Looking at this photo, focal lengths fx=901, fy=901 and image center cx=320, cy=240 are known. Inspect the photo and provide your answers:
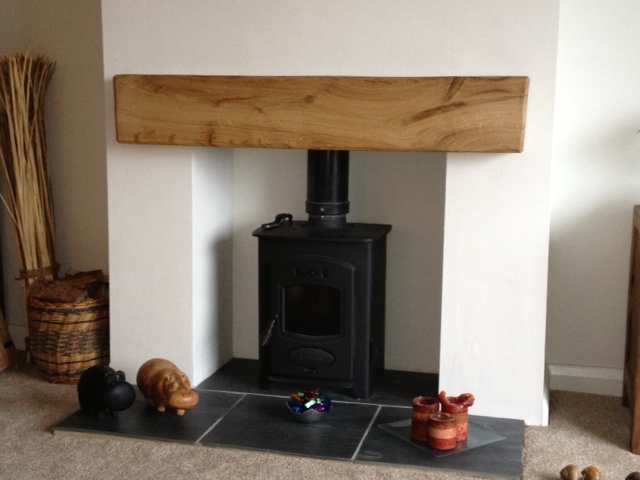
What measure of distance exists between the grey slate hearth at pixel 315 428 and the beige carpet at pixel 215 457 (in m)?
0.04

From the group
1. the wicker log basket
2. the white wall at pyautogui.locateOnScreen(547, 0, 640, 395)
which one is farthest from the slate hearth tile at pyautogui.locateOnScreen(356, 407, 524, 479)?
the wicker log basket

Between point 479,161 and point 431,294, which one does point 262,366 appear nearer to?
point 431,294

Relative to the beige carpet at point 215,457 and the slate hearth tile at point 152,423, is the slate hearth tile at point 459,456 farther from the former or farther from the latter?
the slate hearth tile at point 152,423

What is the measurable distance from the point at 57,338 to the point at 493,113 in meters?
1.84

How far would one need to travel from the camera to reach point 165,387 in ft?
10.0

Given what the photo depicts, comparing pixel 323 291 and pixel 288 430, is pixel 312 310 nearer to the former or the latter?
pixel 323 291

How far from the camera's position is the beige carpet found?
8.81 feet

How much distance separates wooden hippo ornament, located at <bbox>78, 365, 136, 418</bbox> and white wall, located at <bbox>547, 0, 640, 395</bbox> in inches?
64.2

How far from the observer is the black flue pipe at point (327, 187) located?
333cm

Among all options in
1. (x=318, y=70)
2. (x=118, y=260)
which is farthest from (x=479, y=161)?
(x=118, y=260)

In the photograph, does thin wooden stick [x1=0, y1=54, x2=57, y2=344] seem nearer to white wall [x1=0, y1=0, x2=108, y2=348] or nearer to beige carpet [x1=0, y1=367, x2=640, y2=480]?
white wall [x1=0, y1=0, x2=108, y2=348]

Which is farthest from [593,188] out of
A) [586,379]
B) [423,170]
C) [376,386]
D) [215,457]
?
[215,457]

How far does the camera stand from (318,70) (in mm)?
3105

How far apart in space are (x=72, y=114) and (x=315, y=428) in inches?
70.4
